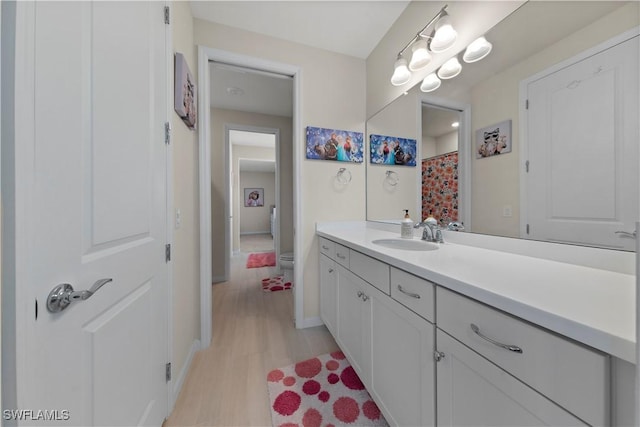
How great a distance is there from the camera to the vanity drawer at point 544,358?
39cm

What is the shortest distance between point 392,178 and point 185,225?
165 centimetres

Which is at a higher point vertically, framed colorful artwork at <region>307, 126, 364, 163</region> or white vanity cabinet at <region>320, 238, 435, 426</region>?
framed colorful artwork at <region>307, 126, 364, 163</region>

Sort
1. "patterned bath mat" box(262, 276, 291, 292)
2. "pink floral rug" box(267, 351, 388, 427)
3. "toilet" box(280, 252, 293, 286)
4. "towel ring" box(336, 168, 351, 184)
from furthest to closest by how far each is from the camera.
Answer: "toilet" box(280, 252, 293, 286) → "patterned bath mat" box(262, 276, 291, 292) → "towel ring" box(336, 168, 351, 184) → "pink floral rug" box(267, 351, 388, 427)

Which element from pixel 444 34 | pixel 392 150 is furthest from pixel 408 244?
pixel 444 34

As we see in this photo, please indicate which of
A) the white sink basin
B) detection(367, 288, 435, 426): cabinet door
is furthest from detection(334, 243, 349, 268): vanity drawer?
detection(367, 288, 435, 426): cabinet door

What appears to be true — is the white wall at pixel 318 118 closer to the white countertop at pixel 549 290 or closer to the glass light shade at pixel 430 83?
the glass light shade at pixel 430 83

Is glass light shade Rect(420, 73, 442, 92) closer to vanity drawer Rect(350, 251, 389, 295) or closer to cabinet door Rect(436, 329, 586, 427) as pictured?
vanity drawer Rect(350, 251, 389, 295)

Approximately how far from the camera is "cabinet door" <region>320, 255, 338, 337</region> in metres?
1.62

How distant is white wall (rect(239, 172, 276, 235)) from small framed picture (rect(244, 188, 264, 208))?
0.11m

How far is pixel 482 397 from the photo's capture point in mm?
586

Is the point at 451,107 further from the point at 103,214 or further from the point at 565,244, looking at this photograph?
the point at 103,214

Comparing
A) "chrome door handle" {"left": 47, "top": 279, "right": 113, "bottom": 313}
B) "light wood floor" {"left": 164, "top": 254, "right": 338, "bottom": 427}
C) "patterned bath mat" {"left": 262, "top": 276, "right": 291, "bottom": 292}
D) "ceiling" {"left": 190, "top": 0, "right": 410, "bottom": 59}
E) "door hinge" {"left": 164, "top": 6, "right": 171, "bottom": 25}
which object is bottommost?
"light wood floor" {"left": 164, "top": 254, "right": 338, "bottom": 427}

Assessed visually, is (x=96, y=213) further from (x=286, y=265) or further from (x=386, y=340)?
(x=286, y=265)

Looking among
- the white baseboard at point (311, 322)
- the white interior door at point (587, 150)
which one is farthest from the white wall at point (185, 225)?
the white interior door at point (587, 150)
